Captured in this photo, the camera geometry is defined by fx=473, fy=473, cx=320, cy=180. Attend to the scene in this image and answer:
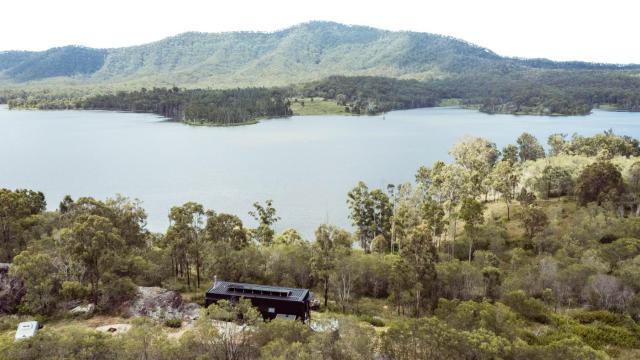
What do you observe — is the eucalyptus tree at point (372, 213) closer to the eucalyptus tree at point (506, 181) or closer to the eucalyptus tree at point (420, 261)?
the eucalyptus tree at point (506, 181)

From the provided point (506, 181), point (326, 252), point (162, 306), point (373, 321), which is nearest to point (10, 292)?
point (162, 306)

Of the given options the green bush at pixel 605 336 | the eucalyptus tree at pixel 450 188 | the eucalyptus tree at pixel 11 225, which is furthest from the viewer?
the eucalyptus tree at pixel 450 188

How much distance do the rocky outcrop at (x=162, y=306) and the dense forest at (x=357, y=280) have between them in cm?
58

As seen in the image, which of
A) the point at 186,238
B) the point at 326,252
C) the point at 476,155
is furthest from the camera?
the point at 476,155

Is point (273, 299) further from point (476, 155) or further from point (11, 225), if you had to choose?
point (476, 155)

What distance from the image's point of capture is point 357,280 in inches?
1681

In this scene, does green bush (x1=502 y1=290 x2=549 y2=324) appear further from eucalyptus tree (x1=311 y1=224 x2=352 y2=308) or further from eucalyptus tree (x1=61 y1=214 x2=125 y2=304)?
eucalyptus tree (x1=61 y1=214 x2=125 y2=304)

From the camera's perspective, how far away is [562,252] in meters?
45.0

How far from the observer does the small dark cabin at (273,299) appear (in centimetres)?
3309

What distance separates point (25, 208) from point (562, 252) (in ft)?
171

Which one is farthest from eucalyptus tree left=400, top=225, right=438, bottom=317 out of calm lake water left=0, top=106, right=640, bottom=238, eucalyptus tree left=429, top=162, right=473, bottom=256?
calm lake water left=0, top=106, right=640, bottom=238

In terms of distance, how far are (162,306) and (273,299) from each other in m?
8.60

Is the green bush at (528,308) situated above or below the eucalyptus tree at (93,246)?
below

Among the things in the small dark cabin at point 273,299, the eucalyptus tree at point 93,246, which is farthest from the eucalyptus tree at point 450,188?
Answer: the eucalyptus tree at point 93,246
